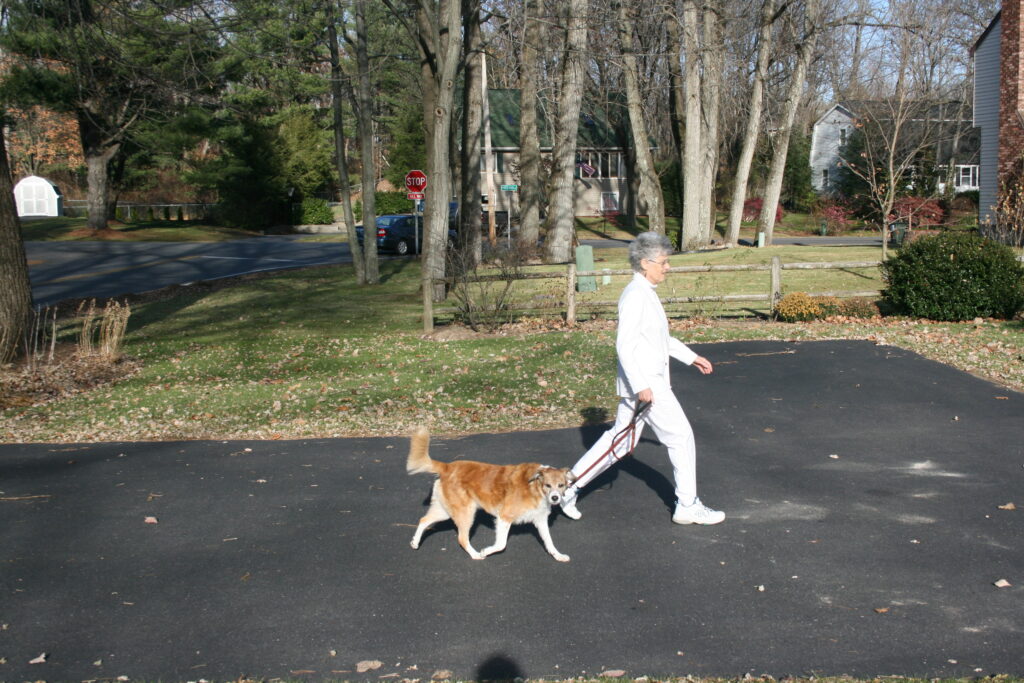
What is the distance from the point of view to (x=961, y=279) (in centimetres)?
1577

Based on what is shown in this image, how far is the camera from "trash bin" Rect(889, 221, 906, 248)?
34.5 meters

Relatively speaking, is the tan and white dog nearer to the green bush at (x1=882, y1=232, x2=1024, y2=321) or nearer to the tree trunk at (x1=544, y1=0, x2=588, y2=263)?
the green bush at (x1=882, y1=232, x2=1024, y2=321)

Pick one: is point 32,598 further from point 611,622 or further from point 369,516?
point 611,622

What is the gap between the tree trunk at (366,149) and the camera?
23.0 meters

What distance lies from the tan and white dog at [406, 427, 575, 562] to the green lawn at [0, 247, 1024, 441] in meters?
3.93

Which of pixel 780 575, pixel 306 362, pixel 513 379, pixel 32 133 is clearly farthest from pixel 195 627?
pixel 32 133

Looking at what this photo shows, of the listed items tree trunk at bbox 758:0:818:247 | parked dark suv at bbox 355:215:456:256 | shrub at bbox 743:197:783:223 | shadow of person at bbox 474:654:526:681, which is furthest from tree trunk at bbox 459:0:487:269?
shrub at bbox 743:197:783:223

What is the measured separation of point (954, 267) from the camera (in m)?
15.8

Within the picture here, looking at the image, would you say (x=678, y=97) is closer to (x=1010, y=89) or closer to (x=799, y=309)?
(x=1010, y=89)

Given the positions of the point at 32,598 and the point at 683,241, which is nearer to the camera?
the point at 32,598

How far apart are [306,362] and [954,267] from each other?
1140cm

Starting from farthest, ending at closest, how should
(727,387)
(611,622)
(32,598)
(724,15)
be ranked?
(724,15) → (727,387) → (32,598) → (611,622)

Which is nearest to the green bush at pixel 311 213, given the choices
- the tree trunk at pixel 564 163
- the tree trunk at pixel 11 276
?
the tree trunk at pixel 564 163

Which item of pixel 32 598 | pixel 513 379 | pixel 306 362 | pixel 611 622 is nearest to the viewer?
pixel 611 622
